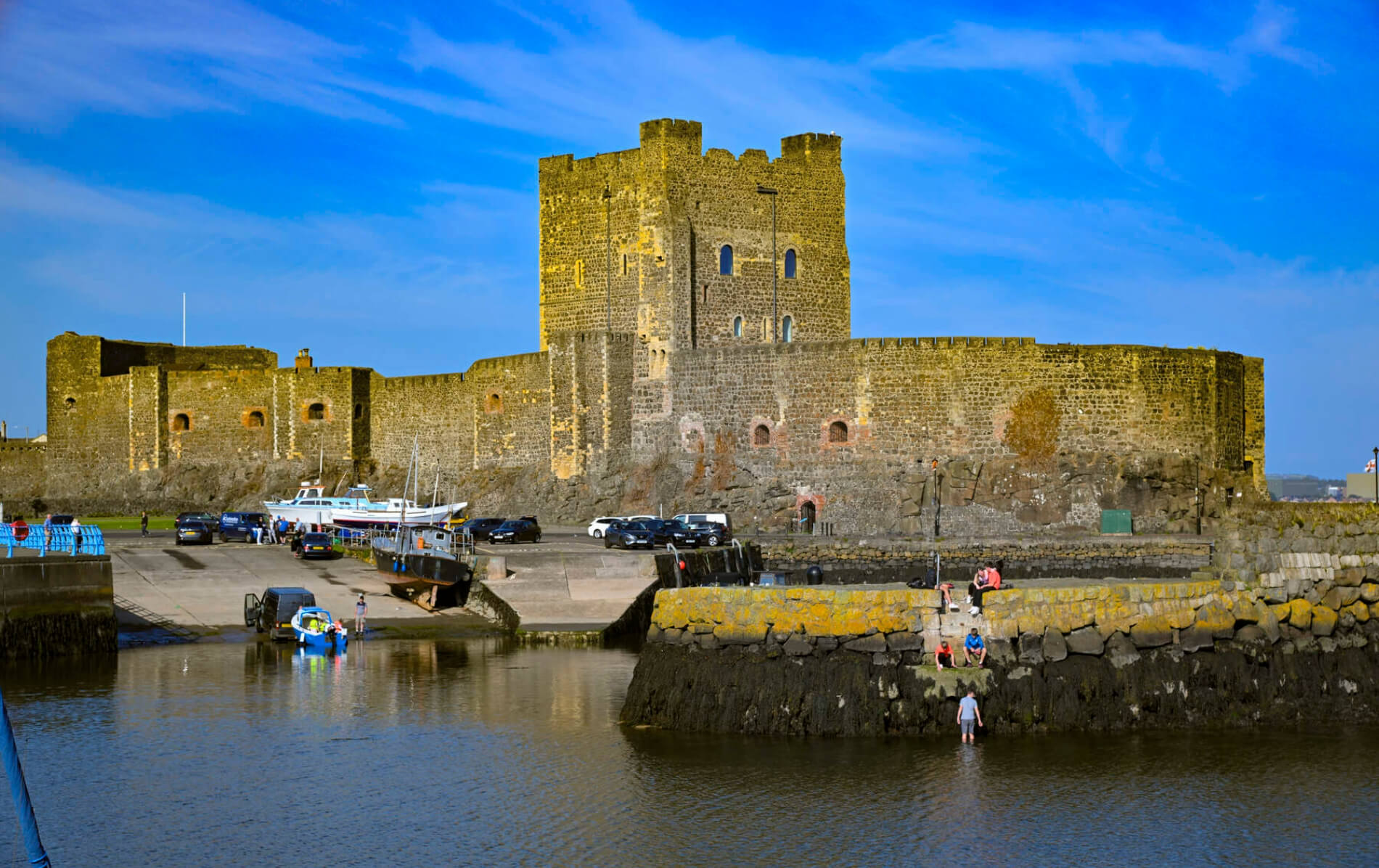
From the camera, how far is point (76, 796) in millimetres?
18953

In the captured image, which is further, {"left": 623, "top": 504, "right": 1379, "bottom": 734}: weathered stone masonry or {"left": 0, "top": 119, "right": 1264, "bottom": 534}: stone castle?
{"left": 0, "top": 119, "right": 1264, "bottom": 534}: stone castle

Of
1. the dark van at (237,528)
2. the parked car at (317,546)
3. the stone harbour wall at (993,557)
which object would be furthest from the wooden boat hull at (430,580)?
the stone harbour wall at (993,557)

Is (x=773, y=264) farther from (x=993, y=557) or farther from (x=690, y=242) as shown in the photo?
(x=993, y=557)

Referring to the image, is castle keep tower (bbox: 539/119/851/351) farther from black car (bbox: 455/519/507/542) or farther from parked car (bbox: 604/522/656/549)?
parked car (bbox: 604/522/656/549)

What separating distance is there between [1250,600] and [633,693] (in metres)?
8.24

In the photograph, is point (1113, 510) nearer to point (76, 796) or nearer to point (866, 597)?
point (866, 597)

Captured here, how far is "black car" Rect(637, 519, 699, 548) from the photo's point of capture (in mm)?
41344

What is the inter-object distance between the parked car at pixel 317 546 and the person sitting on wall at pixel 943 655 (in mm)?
22940

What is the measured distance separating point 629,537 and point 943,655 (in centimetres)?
2091

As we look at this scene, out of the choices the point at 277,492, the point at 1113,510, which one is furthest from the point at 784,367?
the point at 277,492

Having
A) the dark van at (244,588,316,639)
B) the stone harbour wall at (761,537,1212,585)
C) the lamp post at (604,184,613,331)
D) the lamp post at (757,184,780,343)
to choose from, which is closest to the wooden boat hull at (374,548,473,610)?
the dark van at (244,588,316,639)

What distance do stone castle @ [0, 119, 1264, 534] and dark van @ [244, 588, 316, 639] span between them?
19459mm

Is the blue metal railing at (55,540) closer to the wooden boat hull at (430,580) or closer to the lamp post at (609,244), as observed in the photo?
the wooden boat hull at (430,580)

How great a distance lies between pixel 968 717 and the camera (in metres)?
20.1
